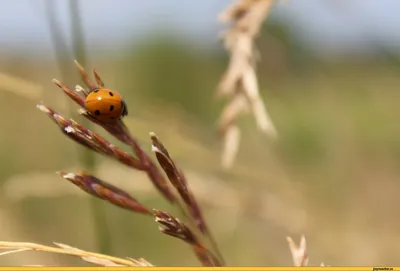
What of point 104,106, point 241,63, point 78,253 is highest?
point 241,63

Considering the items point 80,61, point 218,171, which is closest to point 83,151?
point 80,61

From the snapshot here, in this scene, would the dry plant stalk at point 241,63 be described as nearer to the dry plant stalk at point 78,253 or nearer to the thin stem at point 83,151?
the thin stem at point 83,151

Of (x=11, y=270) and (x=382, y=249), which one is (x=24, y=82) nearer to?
(x=11, y=270)

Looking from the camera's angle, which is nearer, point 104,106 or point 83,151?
point 104,106

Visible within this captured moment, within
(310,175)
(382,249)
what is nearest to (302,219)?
(382,249)

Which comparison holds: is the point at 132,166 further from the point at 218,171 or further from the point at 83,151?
the point at 218,171

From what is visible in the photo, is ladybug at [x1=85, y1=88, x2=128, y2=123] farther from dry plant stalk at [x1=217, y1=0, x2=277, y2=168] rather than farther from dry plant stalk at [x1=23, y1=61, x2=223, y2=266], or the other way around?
dry plant stalk at [x1=217, y1=0, x2=277, y2=168]
